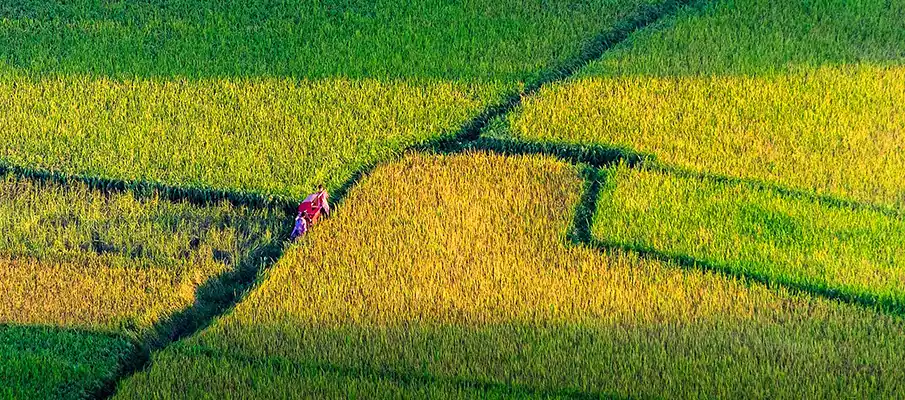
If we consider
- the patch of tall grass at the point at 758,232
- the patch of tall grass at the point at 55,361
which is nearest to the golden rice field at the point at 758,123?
the patch of tall grass at the point at 758,232

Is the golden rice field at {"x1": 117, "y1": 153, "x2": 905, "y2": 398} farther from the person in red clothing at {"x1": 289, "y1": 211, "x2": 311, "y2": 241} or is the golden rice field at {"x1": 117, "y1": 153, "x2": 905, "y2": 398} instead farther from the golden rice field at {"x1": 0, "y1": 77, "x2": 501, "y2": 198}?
the golden rice field at {"x1": 0, "y1": 77, "x2": 501, "y2": 198}

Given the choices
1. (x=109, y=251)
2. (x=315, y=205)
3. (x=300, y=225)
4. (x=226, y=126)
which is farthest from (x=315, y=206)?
(x=226, y=126)

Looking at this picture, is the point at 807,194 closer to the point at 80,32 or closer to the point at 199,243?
the point at 199,243

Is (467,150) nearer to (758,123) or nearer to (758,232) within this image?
(758,123)

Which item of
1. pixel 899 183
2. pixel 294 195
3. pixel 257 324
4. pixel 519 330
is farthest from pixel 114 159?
pixel 899 183

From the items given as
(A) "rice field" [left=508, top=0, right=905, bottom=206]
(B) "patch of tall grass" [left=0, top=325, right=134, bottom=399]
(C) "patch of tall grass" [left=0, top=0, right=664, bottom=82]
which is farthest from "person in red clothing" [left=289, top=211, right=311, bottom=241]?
(C) "patch of tall grass" [left=0, top=0, right=664, bottom=82]
